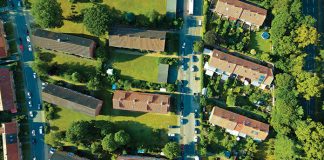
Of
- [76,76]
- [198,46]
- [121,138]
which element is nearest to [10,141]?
[76,76]

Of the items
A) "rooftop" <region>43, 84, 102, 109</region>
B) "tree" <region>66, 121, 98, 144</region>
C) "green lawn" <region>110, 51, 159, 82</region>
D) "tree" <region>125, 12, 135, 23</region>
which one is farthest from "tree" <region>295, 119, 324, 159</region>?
"tree" <region>66, 121, 98, 144</region>

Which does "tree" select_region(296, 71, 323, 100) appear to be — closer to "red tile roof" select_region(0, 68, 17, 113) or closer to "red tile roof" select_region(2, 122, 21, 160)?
"red tile roof" select_region(0, 68, 17, 113)

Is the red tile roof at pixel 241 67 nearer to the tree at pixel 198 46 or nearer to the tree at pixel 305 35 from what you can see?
the tree at pixel 198 46

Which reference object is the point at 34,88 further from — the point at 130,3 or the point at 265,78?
the point at 265,78

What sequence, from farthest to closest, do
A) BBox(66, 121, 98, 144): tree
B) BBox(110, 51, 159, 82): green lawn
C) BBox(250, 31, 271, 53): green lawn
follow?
BBox(250, 31, 271, 53): green lawn < BBox(110, 51, 159, 82): green lawn < BBox(66, 121, 98, 144): tree

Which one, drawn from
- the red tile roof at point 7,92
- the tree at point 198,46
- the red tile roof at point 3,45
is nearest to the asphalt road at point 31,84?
the red tile roof at point 3,45

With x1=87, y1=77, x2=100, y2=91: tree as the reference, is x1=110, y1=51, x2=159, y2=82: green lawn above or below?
above
